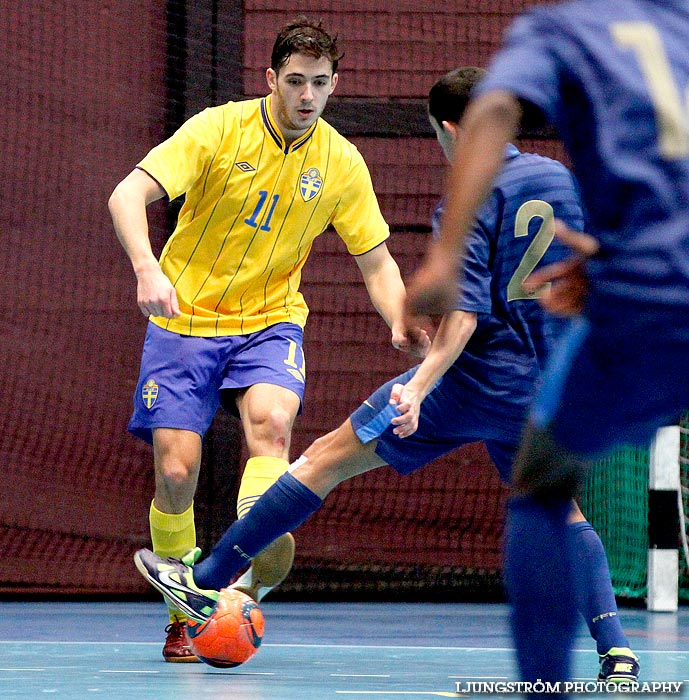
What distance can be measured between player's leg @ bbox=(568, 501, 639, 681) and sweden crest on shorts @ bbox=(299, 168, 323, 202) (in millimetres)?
1692

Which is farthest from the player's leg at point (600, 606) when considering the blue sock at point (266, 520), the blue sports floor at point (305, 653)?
the blue sock at point (266, 520)

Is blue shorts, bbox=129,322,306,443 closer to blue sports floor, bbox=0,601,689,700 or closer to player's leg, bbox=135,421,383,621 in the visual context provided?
player's leg, bbox=135,421,383,621

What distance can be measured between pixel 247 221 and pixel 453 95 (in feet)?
4.11

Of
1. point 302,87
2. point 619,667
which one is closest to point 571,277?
point 619,667

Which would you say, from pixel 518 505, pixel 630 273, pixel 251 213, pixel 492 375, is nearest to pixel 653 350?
pixel 630 273

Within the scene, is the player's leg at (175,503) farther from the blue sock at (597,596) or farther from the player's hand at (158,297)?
the blue sock at (597,596)

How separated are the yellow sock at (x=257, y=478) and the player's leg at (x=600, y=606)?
42.0 inches

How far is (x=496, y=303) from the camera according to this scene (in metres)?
4.20

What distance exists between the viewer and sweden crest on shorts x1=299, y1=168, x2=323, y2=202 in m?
5.11

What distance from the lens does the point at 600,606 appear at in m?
4.02

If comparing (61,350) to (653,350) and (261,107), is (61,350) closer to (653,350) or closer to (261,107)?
(261,107)

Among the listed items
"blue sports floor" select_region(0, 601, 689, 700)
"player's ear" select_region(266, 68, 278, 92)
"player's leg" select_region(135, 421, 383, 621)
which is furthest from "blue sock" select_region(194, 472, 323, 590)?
"player's ear" select_region(266, 68, 278, 92)

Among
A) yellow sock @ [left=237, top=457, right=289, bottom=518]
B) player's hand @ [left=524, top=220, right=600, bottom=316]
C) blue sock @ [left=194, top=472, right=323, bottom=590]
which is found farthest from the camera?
yellow sock @ [left=237, top=457, right=289, bottom=518]

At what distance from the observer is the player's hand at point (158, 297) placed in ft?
13.5
